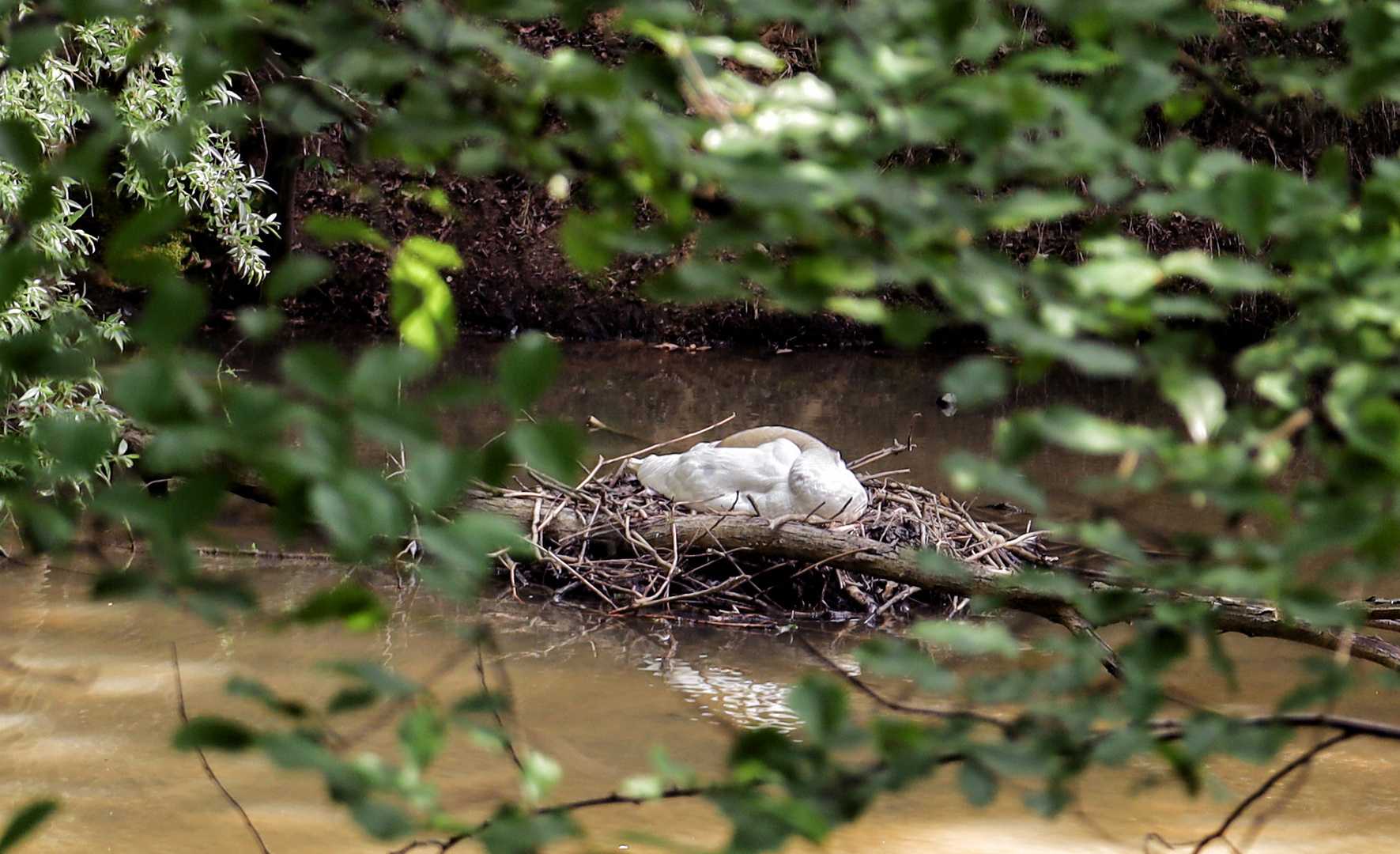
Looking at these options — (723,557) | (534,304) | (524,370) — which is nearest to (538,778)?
(524,370)

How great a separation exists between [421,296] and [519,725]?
1670 mm

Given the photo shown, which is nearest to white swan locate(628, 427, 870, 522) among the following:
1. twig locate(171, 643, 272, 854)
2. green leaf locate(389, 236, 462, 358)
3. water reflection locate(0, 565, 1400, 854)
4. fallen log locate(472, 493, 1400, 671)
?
fallen log locate(472, 493, 1400, 671)

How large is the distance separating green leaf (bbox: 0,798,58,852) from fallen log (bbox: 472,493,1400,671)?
8.10 feet

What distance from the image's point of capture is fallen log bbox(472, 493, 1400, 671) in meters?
2.91

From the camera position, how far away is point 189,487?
20.1 inches

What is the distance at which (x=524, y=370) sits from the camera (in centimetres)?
52

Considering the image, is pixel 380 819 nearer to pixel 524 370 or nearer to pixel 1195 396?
pixel 524 370

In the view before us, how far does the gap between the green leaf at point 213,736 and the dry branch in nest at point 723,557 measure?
3.02 m

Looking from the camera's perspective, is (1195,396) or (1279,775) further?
(1279,775)

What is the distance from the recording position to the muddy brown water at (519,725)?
7.48 feet

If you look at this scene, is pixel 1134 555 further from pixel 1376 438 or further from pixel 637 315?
pixel 637 315

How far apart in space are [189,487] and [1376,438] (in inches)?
19.3

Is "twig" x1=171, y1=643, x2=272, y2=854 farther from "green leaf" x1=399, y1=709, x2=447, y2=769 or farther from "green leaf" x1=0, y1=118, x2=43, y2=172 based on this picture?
"green leaf" x1=0, y1=118, x2=43, y2=172

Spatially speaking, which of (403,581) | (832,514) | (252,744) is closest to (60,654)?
(403,581)
